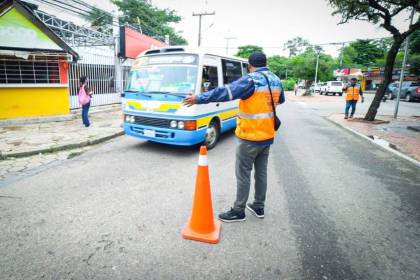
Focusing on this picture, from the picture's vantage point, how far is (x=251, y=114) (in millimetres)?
3111

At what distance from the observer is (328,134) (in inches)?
374

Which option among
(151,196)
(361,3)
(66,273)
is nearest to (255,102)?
(151,196)

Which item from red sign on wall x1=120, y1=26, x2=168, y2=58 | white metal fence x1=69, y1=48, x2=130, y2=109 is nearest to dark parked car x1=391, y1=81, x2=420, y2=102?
red sign on wall x1=120, y1=26, x2=168, y2=58

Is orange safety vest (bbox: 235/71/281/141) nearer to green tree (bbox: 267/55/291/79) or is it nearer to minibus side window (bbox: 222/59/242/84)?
minibus side window (bbox: 222/59/242/84)

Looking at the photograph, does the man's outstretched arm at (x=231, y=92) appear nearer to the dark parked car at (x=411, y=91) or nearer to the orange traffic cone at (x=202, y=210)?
the orange traffic cone at (x=202, y=210)

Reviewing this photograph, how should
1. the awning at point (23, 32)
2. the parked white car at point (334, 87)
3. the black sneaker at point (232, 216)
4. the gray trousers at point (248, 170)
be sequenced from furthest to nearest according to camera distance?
the parked white car at point (334, 87)
the awning at point (23, 32)
the black sneaker at point (232, 216)
the gray trousers at point (248, 170)

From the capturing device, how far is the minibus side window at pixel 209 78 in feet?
19.4

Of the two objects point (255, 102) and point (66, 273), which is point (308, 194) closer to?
point (255, 102)

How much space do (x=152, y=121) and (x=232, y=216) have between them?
3321 mm

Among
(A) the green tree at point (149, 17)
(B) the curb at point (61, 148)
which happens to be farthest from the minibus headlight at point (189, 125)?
(A) the green tree at point (149, 17)

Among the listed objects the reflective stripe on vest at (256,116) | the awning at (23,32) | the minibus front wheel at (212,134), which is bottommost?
the minibus front wheel at (212,134)

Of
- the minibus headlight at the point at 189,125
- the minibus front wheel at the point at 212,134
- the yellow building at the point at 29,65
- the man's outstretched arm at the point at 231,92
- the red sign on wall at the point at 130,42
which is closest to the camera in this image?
the man's outstretched arm at the point at 231,92

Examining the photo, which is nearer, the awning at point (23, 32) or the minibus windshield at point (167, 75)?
the minibus windshield at point (167, 75)

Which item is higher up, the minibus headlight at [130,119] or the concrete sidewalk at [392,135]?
the minibus headlight at [130,119]
